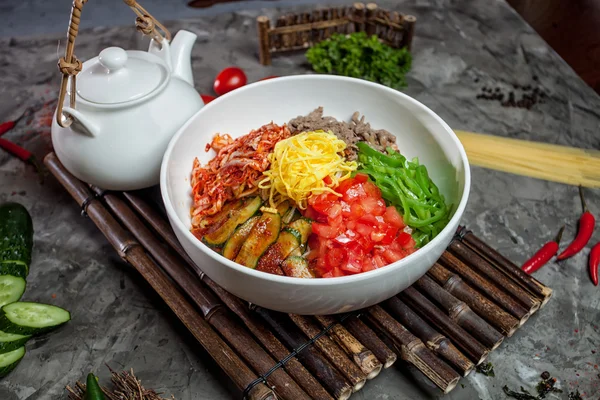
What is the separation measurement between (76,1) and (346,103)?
1.47 m

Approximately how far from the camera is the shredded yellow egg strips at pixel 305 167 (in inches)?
96.4

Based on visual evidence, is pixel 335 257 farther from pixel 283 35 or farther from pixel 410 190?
pixel 283 35

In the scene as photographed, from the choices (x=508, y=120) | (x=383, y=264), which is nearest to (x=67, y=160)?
(x=383, y=264)

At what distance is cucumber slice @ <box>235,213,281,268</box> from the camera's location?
91.7 inches

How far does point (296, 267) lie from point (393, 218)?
0.49 m

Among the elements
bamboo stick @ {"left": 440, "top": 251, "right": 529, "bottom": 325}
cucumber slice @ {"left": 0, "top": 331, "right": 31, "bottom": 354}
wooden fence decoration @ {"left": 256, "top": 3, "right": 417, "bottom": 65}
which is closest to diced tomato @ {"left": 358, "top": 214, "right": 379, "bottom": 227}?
bamboo stick @ {"left": 440, "top": 251, "right": 529, "bottom": 325}

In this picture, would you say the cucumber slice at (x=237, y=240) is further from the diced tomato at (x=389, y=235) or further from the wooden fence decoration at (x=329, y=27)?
the wooden fence decoration at (x=329, y=27)

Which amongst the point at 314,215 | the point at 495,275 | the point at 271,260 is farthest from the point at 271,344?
the point at 495,275

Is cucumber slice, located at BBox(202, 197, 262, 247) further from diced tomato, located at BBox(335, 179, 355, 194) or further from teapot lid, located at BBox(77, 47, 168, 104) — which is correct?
teapot lid, located at BBox(77, 47, 168, 104)

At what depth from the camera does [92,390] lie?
2256 mm

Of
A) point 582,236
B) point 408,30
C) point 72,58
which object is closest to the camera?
point 72,58

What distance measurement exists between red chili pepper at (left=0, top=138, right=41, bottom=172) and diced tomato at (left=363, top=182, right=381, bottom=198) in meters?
2.21

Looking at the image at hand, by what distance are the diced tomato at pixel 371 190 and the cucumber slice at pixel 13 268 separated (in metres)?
1.80

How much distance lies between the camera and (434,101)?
3986 mm
